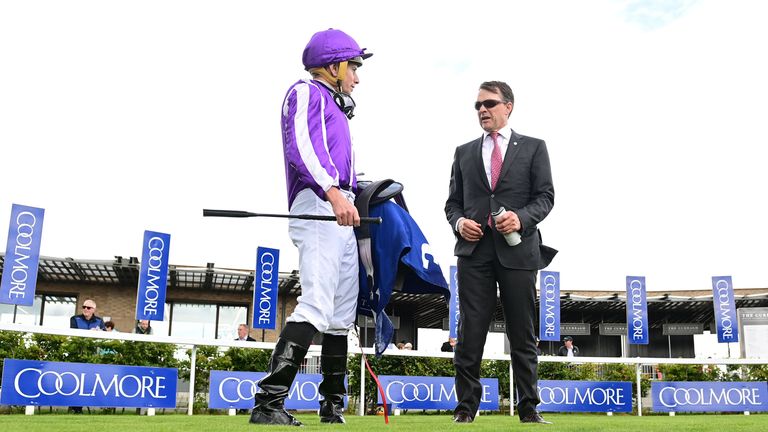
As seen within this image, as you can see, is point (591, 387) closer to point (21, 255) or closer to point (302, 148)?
point (302, 148)

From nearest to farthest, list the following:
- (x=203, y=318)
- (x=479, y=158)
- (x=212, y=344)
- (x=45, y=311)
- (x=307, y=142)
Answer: (x=307, y=142), (x=479, y=158), (x=212, y=344), (x=45, y=311), (x=203, y=318)

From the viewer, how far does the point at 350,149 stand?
376cm

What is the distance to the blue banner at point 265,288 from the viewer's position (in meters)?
22.4

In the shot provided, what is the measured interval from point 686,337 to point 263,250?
26.6 metres

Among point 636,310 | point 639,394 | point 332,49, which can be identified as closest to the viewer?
point 332,49

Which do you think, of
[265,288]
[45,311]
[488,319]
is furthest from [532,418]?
[45,311]

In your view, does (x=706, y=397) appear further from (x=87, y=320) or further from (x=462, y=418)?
(x=87, y=320)

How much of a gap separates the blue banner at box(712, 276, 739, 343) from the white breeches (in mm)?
24980

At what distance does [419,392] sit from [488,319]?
18.0 ft

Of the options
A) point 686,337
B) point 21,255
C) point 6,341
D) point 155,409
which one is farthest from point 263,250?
point 686,337

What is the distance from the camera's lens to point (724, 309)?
25.8 metres

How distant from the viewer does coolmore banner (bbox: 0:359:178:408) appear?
6.22 meters

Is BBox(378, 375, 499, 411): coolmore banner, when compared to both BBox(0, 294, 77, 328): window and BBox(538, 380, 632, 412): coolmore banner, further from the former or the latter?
BBox(0, 294, 77, 328): window

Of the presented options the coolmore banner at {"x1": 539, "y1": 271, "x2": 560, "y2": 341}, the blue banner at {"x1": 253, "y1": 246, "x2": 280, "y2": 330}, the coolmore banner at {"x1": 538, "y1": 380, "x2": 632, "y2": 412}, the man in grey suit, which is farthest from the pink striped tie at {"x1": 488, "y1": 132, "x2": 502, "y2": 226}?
the coolmore banner at {"x1": 539, "y1": 271, "x2": 560, "y2": 341}
